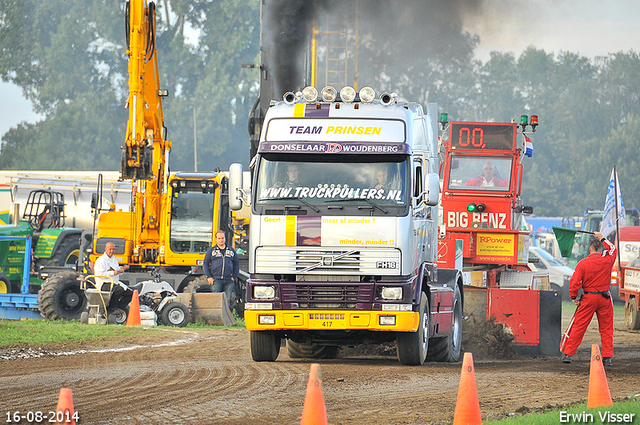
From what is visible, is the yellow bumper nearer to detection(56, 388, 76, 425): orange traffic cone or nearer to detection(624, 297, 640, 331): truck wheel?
detection(56, 388, 76, 425): orange traffic cone

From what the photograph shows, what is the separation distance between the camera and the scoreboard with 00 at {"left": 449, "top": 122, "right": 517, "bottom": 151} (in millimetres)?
20094

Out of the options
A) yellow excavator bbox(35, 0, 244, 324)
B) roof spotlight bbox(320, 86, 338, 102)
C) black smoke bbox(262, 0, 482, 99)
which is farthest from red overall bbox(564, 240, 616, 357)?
yellow excavator bbox(35, 0, 244, 324)

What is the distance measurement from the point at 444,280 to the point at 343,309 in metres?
3.22

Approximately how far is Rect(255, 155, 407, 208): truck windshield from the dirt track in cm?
222

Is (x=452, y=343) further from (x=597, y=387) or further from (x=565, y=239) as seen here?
(x=597, y=387)

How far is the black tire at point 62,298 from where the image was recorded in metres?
19.3

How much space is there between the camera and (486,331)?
52.7 feet

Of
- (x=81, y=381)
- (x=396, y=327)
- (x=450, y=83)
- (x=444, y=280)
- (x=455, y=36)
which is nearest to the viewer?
(x=81, y=381)

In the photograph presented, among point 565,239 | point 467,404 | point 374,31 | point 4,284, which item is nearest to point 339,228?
point 467,404

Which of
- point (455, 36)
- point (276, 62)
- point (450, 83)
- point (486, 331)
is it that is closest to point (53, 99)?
point (450, 83)

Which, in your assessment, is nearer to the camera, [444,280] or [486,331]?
[444,280]

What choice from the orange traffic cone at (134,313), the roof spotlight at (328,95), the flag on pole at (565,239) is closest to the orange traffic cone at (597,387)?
the roof spotlight at (328,95)

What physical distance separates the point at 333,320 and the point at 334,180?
180cm

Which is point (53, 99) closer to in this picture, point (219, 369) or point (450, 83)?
point (450, 83)
